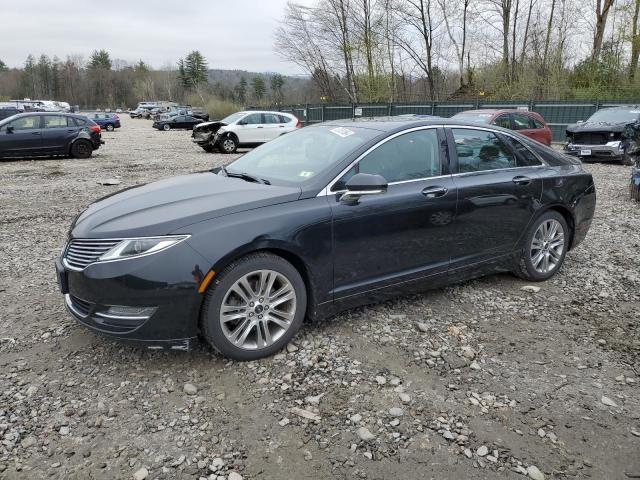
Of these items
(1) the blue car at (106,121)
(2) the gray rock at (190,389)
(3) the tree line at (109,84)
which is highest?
(3) the tree line at (109,84)

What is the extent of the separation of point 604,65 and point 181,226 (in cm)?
3155

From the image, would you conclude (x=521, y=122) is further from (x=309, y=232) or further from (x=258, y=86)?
(x=258, y=86)

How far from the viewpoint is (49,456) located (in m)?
2.47

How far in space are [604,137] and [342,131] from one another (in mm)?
13054

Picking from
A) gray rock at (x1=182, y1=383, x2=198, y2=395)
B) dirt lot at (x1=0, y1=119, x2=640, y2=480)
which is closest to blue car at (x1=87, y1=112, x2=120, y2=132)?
dirt lot at (x1=0, y1=119, x2=640, y2=480)

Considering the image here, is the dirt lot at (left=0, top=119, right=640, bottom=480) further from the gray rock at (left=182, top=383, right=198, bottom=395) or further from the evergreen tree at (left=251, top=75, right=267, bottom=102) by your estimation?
the evergreen tree at (left=251, top=75, right=267, bottom=102)

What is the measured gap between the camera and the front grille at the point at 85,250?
3.04m

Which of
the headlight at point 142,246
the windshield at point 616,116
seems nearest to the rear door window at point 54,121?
the headlight at point 142,246

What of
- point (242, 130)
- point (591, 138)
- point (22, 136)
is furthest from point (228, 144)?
point (591, 138)

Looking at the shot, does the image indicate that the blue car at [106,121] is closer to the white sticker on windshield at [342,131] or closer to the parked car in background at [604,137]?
A: the parked car in background at [604,137]

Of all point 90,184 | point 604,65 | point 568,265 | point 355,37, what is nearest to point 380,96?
point 355,37

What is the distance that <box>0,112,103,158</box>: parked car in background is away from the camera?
48.2 feet

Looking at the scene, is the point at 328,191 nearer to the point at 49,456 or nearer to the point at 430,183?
the point at 430,183

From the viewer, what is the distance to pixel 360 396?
296cm
